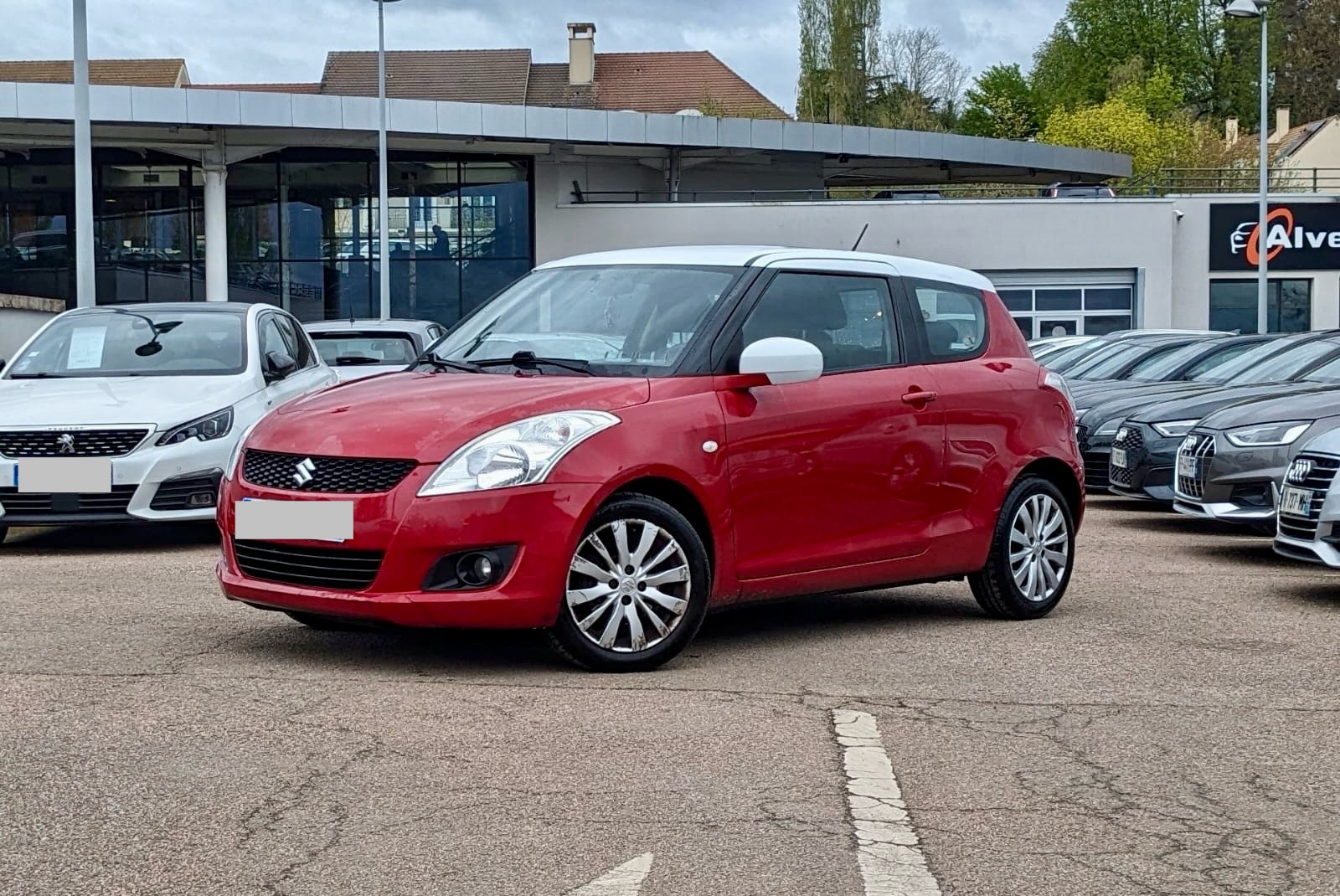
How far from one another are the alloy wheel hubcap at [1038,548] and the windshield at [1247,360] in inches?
315

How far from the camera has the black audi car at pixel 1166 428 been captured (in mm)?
13586

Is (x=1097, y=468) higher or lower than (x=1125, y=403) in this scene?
lower

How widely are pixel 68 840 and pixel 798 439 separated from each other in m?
3.60

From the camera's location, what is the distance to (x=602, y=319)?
739cm

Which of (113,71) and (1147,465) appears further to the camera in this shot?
(113,71)

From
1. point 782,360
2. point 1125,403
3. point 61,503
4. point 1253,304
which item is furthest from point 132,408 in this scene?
point 1253,304

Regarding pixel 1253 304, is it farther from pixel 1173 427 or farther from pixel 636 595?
pixel 636 595

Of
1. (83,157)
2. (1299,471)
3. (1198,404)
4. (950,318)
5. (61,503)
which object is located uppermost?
(83,157)

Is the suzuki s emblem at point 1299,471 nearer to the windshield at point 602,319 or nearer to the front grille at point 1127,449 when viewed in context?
the windshield at point 602,319

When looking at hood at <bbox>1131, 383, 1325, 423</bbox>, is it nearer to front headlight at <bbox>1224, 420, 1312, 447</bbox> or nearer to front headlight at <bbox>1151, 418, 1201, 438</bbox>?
front headlight at <bbox>1151, 418, 1201, 438</bbox>

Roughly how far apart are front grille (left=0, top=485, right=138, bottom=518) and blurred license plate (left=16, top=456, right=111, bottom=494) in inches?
1.1

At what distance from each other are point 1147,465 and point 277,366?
20.7ft

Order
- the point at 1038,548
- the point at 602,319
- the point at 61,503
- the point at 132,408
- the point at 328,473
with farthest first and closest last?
the point at 132,408
the point at 61,503
the point at 1038,548
the point at 602,319
the point at 328,473

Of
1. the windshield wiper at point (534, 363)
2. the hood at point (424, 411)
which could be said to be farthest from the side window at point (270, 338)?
the hood at point (424, 411)
